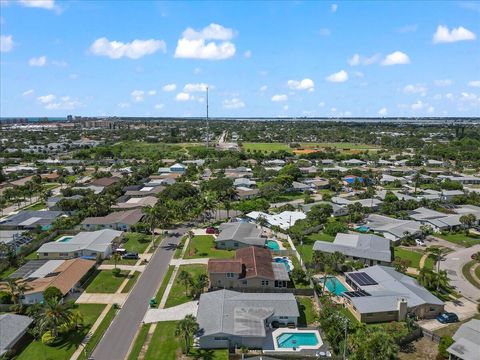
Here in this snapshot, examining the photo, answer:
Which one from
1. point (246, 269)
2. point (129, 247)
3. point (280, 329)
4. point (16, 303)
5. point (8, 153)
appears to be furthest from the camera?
point (8, 153)

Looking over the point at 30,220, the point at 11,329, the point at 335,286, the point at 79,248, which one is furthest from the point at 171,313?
the point at 30,220

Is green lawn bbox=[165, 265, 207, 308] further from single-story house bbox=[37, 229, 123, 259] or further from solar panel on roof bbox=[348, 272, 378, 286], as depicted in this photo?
solar panel on roof bbox=[348, 272, 378, 286]

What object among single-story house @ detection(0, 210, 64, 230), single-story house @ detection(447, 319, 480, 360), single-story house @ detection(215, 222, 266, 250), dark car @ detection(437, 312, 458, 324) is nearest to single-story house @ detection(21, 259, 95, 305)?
single-story house @ detection(215, 222, 266, 250)

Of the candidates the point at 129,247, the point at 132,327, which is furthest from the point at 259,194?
the point at 132,327

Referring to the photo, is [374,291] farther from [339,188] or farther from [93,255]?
[339,188]

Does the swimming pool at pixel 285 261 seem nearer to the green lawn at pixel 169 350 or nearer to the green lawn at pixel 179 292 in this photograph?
the green lawn at pixel 179 292

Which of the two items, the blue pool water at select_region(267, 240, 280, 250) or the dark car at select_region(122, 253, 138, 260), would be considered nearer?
the dark car at select_region(122, 253, 138, 260)
